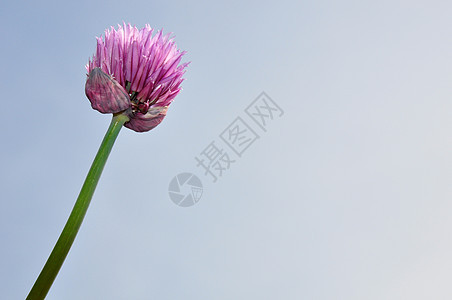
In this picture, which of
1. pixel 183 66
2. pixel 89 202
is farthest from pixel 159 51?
pixel 89 202

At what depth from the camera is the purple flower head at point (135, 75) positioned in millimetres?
1242

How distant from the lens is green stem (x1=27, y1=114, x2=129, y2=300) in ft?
2.87

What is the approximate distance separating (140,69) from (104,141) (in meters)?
0.29

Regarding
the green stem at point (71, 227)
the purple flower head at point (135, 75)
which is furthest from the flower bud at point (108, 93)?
the green stem at point (71, 227)

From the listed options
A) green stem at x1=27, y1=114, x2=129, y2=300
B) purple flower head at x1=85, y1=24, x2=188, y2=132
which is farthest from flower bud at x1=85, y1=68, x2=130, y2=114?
green stem at x1=27, y1=114, x2=129, y2=300

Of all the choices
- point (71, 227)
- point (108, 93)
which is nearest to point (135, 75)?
point (108, 93)

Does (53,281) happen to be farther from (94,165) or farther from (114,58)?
(114,58)

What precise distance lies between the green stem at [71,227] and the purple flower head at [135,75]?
20cm

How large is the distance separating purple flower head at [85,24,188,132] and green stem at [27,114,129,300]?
201 millimetres

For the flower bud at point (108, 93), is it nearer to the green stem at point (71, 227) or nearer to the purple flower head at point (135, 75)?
the purple flower head at point (135, 75)

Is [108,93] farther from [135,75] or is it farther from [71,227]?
[71,227]

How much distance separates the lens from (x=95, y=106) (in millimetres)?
1304

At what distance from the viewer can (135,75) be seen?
49.8 inches

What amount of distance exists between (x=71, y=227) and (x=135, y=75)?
1.72 ft
